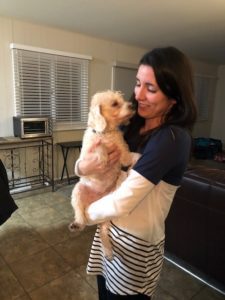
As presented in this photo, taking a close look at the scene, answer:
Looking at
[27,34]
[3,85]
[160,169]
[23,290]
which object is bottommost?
[23,290]

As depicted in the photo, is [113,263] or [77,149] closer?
[113,263]

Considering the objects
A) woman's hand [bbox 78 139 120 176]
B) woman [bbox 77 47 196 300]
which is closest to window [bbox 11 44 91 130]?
woman's hand [bbox 78 139 120 176]

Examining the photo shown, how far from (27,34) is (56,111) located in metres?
1.19

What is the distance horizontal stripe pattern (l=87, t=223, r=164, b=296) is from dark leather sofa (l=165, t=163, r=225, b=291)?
0.80m

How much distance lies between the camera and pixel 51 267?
2.03 meters

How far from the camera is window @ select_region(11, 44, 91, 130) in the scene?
11.2 feet

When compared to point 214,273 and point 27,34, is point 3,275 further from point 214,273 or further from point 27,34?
point 27,34

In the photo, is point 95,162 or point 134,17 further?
point 134,17

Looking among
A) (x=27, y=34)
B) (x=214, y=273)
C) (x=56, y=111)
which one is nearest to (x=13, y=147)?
(x=56, y=111)

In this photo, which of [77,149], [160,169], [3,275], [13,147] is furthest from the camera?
[77,149]

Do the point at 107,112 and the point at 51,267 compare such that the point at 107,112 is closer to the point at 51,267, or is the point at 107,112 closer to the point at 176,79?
the point at 176,79

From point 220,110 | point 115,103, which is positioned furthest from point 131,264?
point 220,110

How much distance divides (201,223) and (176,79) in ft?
4.25

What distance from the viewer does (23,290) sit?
5.85 ft
